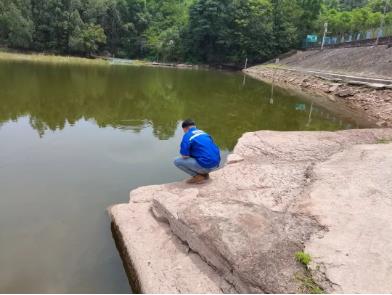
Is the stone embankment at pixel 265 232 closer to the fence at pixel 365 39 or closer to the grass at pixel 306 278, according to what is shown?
the grass at pixel 306 278

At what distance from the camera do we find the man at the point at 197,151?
6.07m

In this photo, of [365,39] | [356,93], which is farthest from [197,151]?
[365,39]

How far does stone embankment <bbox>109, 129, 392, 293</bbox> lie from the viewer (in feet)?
11.5

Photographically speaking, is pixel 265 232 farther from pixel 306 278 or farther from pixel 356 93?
pixel 356 93

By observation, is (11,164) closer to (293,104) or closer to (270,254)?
(270,254)

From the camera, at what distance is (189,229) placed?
4.25 metres

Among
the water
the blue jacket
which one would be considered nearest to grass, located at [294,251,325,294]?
the water

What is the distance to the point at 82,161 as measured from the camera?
7992 mm

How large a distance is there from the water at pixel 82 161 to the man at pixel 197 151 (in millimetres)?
1222

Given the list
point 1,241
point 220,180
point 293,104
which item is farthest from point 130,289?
point 293,104

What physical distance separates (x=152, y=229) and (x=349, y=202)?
279 centimetres

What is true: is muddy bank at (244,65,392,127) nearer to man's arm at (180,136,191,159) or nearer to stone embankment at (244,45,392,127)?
stone embankment at (244,45,392,127)

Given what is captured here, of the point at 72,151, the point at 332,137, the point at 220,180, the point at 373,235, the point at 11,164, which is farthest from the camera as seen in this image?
the point at 332,137

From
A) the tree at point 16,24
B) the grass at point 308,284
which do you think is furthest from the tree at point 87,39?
the grass at point 308,284
